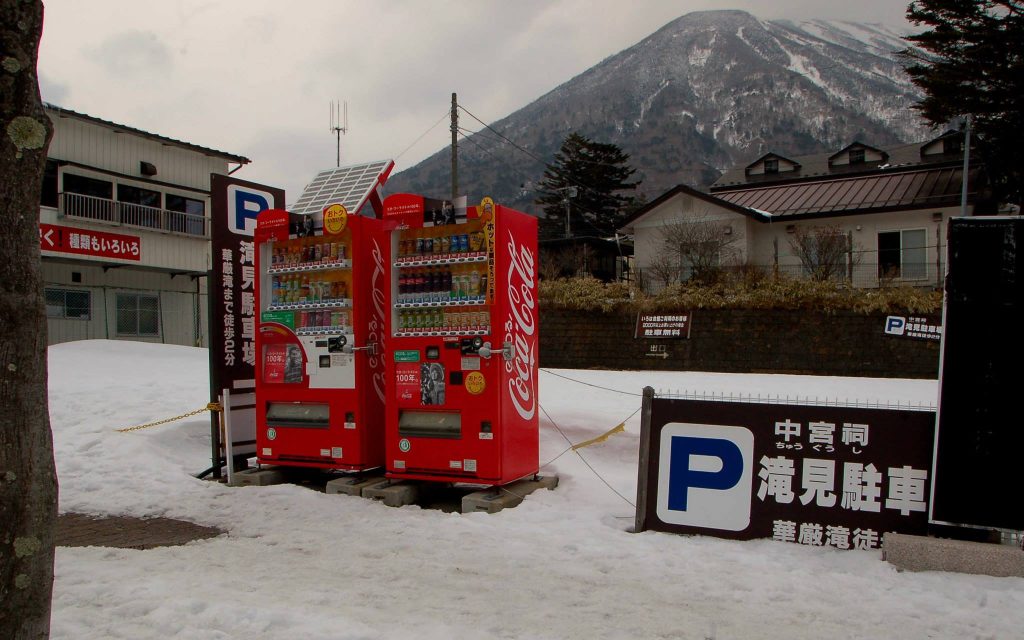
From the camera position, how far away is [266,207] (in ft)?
28.7

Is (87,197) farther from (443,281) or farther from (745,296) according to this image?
(443,281)

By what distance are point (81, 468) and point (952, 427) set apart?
8.24 meters

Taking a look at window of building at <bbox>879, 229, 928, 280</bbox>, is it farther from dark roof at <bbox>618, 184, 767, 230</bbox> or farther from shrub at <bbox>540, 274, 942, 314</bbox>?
dark roof at <bbox>618, 184, 767, 230</bbox>

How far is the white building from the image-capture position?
2256 cm

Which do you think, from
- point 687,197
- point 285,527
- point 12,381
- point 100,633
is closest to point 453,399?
point 285,527

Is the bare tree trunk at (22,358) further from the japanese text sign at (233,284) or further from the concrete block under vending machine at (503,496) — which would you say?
the japanese text sign at (233,284)

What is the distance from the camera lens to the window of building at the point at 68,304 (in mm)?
22703

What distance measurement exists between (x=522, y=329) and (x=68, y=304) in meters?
21.1

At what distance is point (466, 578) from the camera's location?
478 centimetres

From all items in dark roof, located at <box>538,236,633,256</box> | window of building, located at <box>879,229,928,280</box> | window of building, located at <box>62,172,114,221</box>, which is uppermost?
window of building, located at <box>62,172,114,221</box>

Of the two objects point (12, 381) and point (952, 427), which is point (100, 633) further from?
point (952, 427)

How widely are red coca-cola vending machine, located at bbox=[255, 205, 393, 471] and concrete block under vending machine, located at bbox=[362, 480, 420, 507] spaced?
0.46m

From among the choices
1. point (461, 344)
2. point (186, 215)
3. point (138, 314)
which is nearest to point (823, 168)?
point (186, 215)

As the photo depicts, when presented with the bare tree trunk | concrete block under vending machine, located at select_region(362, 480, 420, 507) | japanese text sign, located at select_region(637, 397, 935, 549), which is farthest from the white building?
the bare tree trunk
